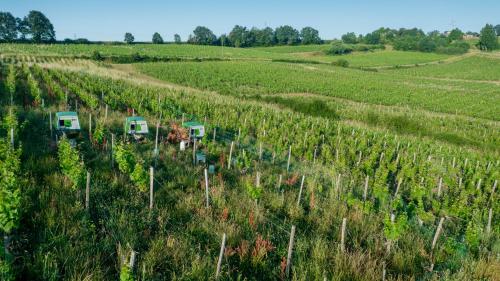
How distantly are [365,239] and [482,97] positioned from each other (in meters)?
44.3

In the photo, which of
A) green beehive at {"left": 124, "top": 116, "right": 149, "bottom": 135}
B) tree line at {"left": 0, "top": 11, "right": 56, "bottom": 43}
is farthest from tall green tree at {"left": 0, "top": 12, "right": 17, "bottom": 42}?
green beehive at {"left": 124, "top": 116, "right": 149, "bottom": 135}

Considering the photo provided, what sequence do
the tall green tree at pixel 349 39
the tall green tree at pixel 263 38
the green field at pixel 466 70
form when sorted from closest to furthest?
the green field at pixel 466 70, the tall green tree at pixel 263 38, the tall green tree at pixel 349 39

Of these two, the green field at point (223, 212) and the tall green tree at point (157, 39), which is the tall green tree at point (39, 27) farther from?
the green field at point (223, 212)

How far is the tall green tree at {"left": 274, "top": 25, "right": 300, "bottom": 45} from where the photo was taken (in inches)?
5463

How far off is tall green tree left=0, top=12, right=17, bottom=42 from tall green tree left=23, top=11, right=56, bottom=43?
333 centimetres

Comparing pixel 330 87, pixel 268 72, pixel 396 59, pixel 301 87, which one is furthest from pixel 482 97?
pixel 396 59

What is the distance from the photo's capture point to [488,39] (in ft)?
403

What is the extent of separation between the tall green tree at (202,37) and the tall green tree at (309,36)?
121ft

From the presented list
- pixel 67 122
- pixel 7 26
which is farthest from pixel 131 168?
pixel 7 26

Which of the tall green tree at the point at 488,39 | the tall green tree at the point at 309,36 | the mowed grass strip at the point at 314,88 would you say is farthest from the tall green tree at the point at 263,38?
the mowed grass strip at the point at 314,88

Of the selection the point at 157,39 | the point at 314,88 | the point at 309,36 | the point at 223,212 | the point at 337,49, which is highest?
the point at 309,36

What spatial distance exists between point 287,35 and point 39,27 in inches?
3464

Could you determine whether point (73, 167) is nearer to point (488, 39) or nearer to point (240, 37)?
point (240, 37)

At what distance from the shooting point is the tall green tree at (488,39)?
121438mm
